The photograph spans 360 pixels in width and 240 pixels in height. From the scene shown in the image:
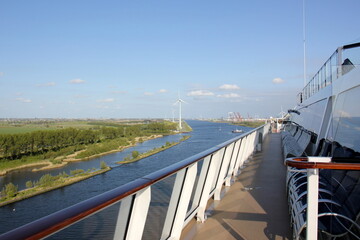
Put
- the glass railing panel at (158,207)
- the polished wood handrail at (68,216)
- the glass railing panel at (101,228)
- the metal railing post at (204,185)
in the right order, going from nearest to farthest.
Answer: the polished wood handrail at (68,216) → the glass railing panel at (101,228) → the glass railing panel at (158,207) → the metal railing post at (204,185)

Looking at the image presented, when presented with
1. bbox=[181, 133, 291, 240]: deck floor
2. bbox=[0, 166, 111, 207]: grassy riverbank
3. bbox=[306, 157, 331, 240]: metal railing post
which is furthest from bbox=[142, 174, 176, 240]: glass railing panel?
bbox=[0, 166, 111, 207]: grassy riverbank

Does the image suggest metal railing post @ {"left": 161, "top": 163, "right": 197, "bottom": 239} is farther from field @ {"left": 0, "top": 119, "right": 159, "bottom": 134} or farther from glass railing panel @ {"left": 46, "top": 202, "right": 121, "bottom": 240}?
field @ {"left": 0, "top": 119, "right": 159, "bottom": 134}

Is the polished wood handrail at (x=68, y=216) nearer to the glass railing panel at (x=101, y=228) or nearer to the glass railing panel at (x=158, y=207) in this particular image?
the glass railing panel at (x=101, y=228)

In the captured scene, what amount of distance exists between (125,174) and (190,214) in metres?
34.7

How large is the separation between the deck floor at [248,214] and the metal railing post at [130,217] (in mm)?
941

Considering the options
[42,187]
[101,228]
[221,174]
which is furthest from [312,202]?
[42,187]

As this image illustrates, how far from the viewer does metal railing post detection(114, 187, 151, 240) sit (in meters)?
1.42

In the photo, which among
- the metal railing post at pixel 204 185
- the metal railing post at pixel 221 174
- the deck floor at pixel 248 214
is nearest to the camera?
the deck floor at pixel 248 214

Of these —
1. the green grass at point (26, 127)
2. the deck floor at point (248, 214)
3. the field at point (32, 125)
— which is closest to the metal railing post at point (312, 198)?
the deck floor at point (248, 214)

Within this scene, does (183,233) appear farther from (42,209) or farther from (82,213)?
(42,209)

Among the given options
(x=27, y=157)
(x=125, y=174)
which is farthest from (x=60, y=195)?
(x=27, y=157)

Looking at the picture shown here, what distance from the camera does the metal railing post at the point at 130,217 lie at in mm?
1423

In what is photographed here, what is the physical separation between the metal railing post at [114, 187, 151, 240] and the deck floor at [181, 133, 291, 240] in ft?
3.09

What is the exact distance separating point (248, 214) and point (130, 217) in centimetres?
176
